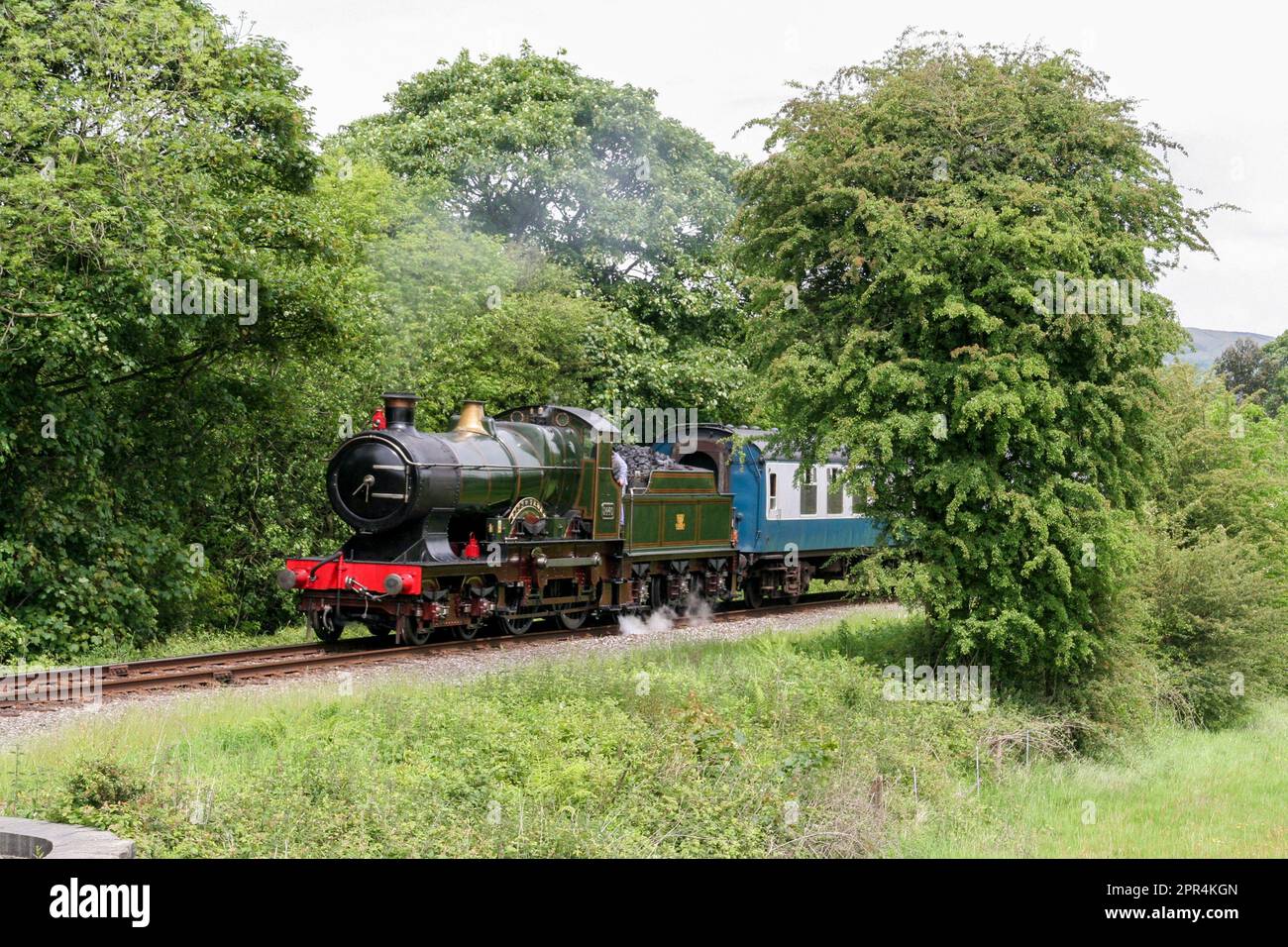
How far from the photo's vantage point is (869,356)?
1437 cm

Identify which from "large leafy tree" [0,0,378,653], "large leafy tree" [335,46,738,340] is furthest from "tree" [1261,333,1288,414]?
"large leafy tree" [0,0,378,653]

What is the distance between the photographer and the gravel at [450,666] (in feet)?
36.7

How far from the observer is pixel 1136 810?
11.6m

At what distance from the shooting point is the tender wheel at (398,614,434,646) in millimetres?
16156

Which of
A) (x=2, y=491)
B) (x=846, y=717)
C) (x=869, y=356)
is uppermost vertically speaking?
(x=869, y=356)

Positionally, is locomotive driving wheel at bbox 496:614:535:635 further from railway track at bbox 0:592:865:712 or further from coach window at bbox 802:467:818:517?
coach window at bbox 802:467:818:517

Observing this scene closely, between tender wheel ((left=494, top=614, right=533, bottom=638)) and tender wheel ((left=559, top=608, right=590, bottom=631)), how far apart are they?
0.70 meters

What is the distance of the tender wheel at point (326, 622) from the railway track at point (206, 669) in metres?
0.19

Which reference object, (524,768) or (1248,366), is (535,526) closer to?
(524,768)

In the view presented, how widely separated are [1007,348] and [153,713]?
9710mm

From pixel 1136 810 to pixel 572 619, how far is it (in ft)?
32.1

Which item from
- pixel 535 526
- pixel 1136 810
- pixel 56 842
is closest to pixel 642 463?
pixel 535 526

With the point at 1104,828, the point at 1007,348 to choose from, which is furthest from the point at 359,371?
the point at 1104,828
